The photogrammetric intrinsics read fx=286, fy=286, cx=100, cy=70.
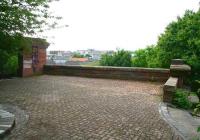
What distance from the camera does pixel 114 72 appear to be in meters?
16.9

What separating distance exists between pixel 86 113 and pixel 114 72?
9.12m

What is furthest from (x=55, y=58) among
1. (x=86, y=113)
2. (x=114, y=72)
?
(x=86, y=113)

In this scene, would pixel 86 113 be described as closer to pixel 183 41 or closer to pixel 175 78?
pixel 175 78

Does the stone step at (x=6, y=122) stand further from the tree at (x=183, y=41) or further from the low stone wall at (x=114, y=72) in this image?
the tree at (x=183, y=41)

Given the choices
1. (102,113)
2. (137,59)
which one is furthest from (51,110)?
(137,59)

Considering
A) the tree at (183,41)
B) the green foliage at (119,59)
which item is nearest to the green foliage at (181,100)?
the tree at (183,41)

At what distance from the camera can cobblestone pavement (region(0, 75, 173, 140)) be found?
6160 mm

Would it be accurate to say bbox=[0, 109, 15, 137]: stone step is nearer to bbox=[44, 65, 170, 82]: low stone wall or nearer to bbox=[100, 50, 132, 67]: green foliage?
bbox=[44, 65, 170, 82]: low stone wall

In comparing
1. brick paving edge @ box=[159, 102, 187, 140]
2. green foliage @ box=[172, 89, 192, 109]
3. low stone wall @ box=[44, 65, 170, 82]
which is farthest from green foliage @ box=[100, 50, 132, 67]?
brick paving edge @ box=[159, 102, 187, 140]

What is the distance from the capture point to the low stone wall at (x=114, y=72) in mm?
15789

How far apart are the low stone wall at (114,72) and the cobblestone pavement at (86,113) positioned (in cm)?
391

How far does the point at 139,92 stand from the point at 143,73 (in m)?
4.47

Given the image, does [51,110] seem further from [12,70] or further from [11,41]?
[12,70]

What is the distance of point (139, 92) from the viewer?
11891 mm
